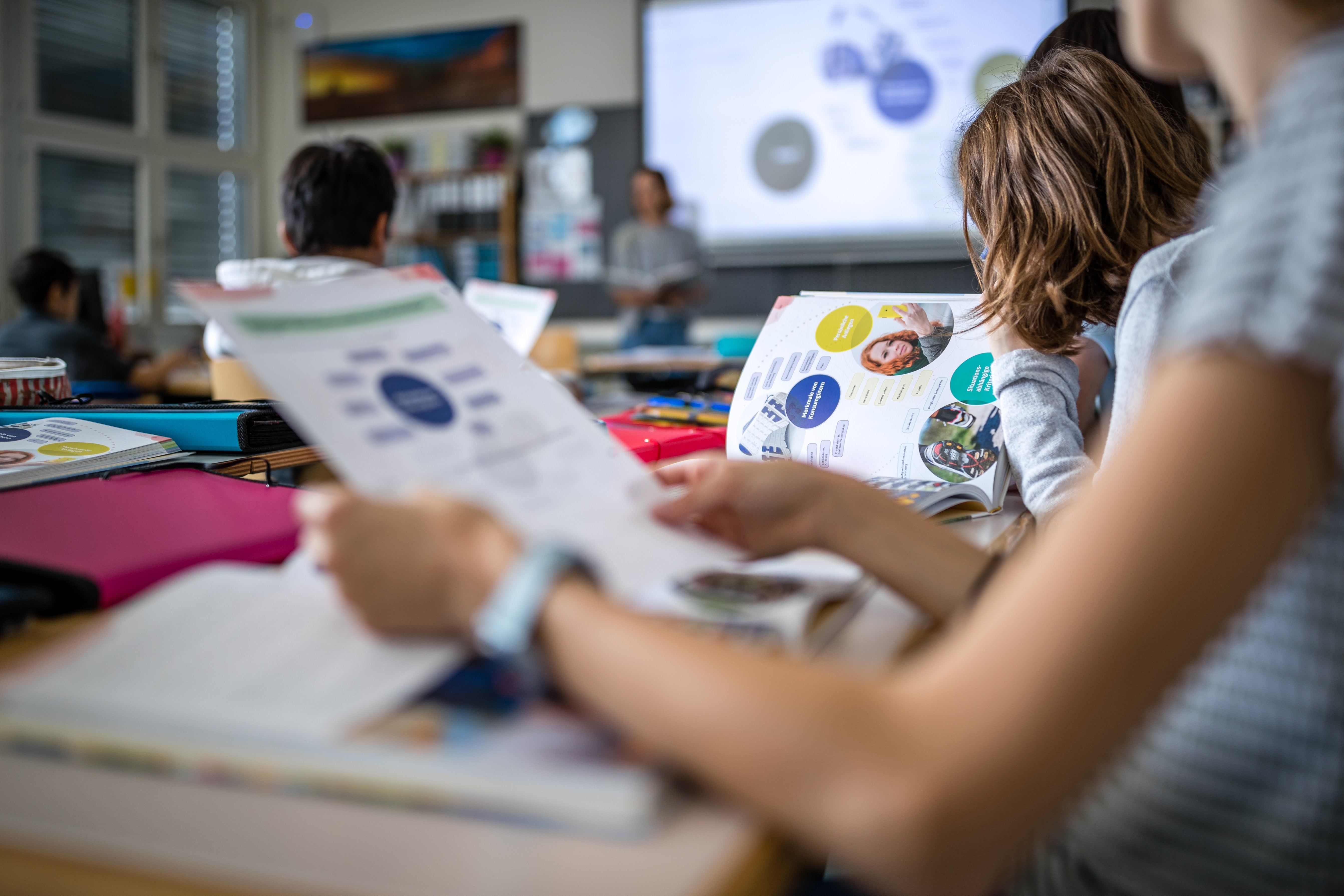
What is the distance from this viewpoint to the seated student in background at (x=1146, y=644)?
0.37 m

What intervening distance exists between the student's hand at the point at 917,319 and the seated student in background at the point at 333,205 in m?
1.32

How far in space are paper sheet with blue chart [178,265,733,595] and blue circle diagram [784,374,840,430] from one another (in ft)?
1.68

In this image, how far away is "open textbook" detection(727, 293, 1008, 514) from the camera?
1092mm

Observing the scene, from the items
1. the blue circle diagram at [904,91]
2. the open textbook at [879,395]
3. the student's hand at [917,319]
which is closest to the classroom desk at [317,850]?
the open textbook at [879,395]

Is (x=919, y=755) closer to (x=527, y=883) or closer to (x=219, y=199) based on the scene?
(x=527, y=883)

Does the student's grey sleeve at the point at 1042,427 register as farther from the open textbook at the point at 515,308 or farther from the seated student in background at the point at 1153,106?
the open textbook at the point at 515,308

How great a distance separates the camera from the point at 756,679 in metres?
0.41

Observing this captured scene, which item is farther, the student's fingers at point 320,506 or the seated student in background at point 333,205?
the seated student in background at point 333,205

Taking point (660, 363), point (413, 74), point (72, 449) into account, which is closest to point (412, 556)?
point (72, 449)

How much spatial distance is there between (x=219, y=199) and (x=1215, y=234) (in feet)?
23.1

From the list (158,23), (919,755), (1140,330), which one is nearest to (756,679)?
(919,755)

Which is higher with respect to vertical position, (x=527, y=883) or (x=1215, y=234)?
(x=1215, y=234)

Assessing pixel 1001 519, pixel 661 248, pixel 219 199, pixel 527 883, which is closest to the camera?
pixel 527 883

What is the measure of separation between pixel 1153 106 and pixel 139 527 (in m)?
1.06
